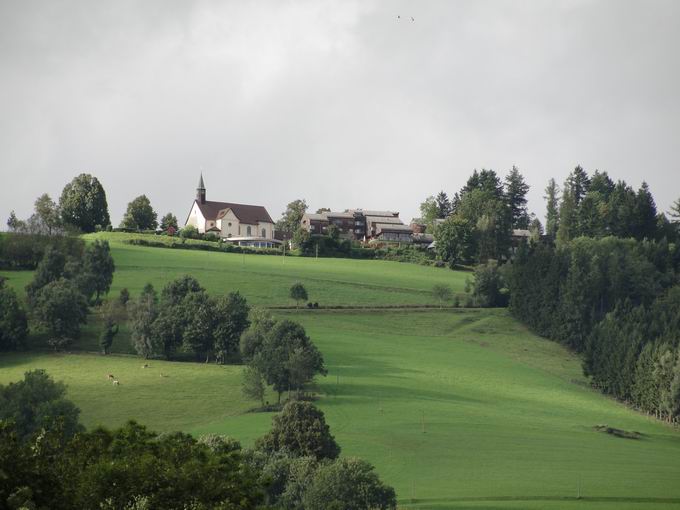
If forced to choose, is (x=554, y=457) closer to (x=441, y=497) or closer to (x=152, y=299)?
(x=441, y=497)

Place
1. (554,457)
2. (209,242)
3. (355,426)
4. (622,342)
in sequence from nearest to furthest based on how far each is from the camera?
(554,457) → (355,426) → (622,342) → (209,242)

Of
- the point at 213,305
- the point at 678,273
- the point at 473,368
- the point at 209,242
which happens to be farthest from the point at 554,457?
the point at 209,242

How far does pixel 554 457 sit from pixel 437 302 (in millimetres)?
56660

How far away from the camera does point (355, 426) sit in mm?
74938

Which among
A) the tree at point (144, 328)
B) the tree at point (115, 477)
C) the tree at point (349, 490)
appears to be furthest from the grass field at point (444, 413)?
the tree at point (115, 477)

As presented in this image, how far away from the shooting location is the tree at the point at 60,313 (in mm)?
97125

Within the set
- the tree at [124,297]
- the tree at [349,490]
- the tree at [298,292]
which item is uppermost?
the tree at [298,292]

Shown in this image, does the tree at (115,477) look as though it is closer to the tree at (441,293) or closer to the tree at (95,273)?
the tree at (95,273)

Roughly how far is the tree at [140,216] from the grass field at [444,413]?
248 ft

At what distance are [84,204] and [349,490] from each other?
131 m

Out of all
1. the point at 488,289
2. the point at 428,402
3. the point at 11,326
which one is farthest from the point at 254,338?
the point at 488,289

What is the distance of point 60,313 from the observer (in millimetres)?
98062

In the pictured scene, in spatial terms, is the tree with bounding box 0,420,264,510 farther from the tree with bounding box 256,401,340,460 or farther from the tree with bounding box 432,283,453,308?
the tree with bounding box 432,283,453,308

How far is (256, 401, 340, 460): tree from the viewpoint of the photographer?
6438 centimetres
